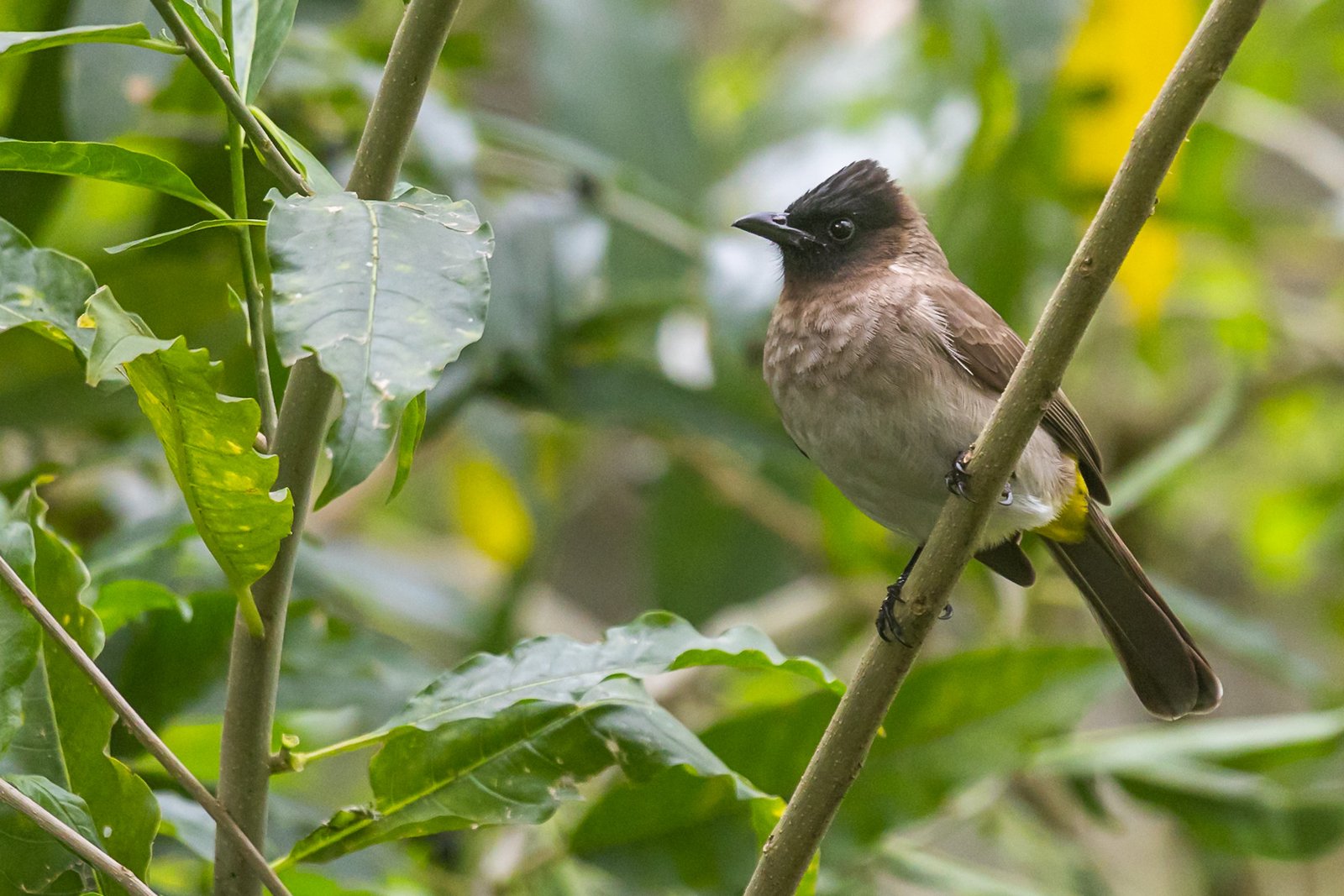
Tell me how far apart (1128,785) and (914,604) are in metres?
1.62

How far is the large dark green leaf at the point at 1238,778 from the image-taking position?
8.37 ft

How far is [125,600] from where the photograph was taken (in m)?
1.51

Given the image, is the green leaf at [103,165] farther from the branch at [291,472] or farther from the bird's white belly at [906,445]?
the bird's white belly at [906,445]

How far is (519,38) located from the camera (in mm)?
5242

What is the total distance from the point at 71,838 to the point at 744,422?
1899 mm

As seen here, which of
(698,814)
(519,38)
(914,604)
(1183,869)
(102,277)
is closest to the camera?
(914,604)

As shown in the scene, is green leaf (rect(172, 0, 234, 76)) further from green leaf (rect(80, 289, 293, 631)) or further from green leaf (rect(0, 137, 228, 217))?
green leaf (rect(80, 289, 293, 631))

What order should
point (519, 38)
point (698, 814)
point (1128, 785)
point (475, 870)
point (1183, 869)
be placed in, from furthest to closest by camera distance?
point (519, 38), point (1183, 869), point (1128, 785), point (475, 870), point (698, 814)

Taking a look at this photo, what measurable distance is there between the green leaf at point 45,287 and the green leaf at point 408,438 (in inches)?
11.6

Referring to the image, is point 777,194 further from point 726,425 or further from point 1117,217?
point 1117,217

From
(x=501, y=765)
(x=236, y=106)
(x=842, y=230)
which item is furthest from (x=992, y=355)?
(x=236, y=106)

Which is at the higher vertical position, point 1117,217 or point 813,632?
point 1117,217

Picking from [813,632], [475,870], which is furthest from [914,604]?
[813,632]

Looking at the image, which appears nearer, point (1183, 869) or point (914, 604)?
point (914, 604)
